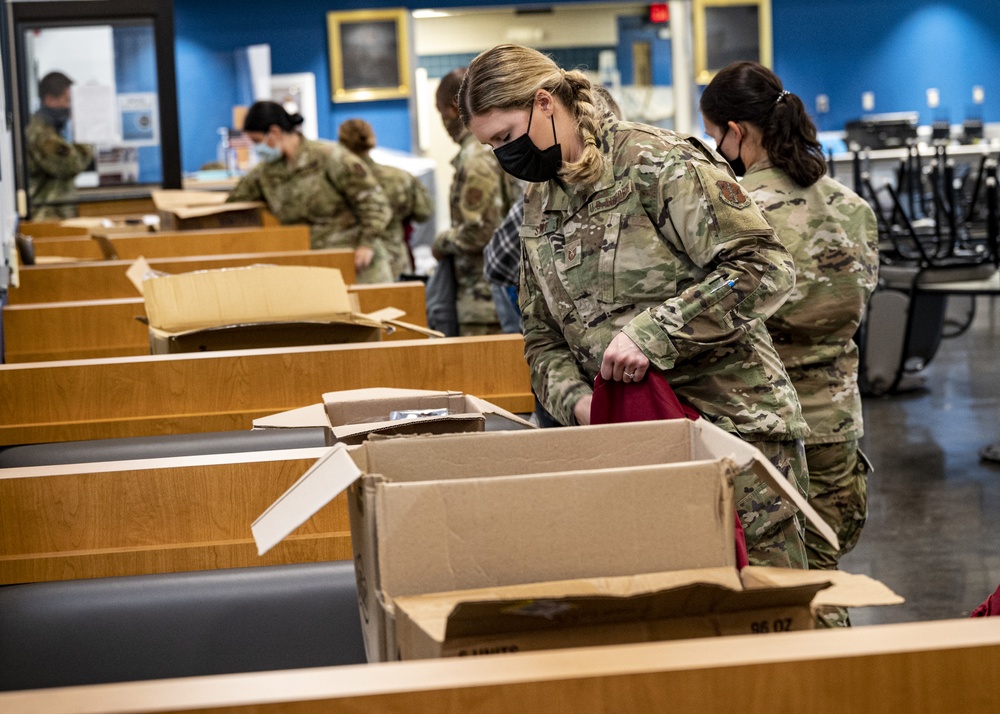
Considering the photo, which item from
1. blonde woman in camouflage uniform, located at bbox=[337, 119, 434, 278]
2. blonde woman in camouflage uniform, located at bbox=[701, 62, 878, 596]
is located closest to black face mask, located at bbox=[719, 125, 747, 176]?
blonde woman in camouflage uniform, located at bbox=[701, 62, 878, 596]

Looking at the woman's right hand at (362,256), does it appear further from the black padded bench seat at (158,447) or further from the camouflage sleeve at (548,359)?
the camouflage sleeve at (548,359)

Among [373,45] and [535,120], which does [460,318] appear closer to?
[535,120]

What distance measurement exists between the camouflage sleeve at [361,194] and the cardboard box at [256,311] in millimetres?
2577

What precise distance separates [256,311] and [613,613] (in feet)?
7.08

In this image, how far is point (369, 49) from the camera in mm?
12102

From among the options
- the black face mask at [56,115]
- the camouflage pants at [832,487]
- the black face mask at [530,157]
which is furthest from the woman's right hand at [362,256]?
the black face mask at [530,157]

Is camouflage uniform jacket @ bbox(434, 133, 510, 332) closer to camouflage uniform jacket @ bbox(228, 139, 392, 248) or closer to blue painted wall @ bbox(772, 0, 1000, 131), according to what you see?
camouflage uniform jacket @ bbox(228, 139, 392, 248)

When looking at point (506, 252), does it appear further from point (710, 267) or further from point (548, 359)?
point (710, 267)

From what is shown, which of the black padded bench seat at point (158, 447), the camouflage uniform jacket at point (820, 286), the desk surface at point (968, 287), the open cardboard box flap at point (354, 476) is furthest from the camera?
the desk surface at point (968, 287)

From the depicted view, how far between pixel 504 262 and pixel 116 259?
1.90m

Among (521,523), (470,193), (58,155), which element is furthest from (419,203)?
(521,523)

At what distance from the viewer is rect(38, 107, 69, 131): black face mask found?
6.59 metres

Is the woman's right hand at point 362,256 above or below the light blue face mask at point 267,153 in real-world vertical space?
below

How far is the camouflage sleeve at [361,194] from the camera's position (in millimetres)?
5559
